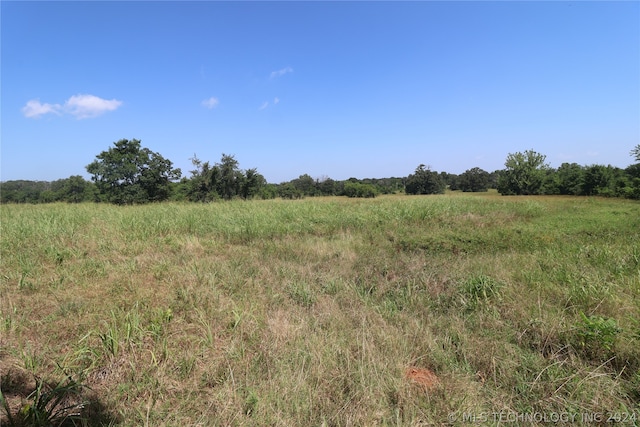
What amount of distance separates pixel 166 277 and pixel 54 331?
149cm

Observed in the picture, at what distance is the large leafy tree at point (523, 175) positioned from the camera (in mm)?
48062

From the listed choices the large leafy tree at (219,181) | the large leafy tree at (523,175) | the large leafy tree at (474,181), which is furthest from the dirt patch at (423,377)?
the large leafy tree at (474,181)

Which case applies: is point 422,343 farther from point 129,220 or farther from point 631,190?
point 631,190

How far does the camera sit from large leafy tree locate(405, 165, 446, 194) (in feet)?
202

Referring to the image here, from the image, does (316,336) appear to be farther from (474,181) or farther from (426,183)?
(474,181)

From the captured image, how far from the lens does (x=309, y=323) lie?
3.21 m

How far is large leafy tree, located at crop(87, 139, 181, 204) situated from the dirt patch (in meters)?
28.1

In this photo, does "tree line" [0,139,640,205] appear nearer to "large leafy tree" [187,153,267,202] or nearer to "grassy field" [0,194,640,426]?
"large leafy tree" [187,153,267,202]

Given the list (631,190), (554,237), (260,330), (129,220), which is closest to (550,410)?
(260,330)

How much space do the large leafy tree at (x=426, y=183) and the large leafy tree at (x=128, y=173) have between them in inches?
2104

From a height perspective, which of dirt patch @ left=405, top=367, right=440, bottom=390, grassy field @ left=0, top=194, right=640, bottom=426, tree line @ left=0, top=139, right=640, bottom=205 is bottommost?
dirt patch @ left=405, top=367, right=440, bottom=390

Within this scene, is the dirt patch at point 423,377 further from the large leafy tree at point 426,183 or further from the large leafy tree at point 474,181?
the large leafy tree at point 474,181

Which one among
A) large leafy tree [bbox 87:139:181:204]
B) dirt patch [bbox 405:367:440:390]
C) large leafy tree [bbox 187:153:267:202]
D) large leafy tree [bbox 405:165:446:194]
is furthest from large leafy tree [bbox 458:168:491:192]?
dirt patch [bbox 405:367:440:390]

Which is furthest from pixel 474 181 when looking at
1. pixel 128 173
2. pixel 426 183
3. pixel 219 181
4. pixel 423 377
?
pixel 423 377
